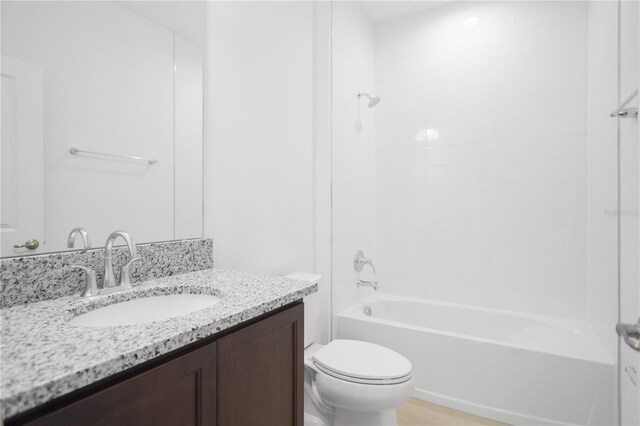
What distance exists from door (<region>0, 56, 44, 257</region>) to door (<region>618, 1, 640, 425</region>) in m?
1.71

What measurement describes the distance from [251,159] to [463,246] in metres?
1.78

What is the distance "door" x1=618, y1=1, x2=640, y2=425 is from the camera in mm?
976

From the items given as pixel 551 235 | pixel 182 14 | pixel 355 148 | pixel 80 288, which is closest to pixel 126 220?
pixel 80 288

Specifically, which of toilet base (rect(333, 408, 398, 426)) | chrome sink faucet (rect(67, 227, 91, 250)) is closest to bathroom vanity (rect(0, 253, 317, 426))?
chrome sink faucet (rect(67, 227, 91, 250))

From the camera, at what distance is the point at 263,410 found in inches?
36.5

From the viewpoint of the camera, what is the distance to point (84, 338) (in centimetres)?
63

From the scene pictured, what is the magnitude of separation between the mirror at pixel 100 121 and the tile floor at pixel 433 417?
1.57 metres

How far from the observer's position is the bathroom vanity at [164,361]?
1.67 ft

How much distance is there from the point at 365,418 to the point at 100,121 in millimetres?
1663

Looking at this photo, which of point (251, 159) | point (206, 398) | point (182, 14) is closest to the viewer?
point (206, 398)

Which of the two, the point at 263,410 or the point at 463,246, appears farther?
the point at 463,246

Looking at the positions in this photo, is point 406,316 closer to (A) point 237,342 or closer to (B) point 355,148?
(B) point 355,148

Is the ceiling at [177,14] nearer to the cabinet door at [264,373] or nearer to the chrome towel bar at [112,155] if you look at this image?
the chrome towel bar at [112,155]

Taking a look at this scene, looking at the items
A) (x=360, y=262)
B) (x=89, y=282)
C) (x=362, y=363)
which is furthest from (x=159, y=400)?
(x=360, y=262)
